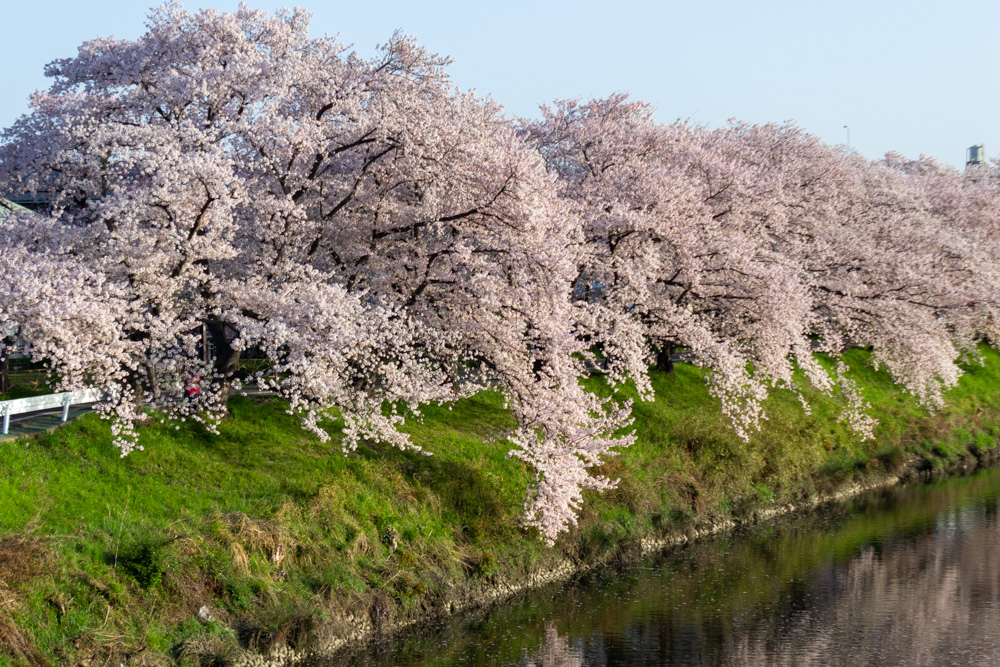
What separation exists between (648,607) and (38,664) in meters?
15.0

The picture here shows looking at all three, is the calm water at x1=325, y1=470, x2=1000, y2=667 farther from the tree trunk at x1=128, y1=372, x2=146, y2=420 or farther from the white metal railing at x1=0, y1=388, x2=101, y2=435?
the white metal railing at x1=0, y1=388, x2=101, y2=435

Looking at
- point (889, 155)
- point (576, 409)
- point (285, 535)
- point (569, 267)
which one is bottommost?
point (285, 535)

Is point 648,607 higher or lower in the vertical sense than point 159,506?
lower

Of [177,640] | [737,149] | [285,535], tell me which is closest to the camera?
[177,640]

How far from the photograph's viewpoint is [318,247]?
30.2 meters

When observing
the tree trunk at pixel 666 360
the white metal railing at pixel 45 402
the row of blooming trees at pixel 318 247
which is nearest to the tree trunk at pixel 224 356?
the row of blooming trees at pixel 318 247

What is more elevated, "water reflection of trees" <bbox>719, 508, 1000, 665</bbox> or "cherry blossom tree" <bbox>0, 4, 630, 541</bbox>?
"cherry blossom tree" <bbox>0, 4, 630, 541</bbox>

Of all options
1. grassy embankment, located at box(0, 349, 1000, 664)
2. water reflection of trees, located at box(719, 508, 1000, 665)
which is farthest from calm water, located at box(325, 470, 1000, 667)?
grassy embankment, located at box(0, 349, 1000, 664)

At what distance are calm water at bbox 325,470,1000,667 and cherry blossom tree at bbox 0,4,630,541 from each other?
333 centimetres

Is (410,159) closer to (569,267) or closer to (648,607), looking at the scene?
(569,267)

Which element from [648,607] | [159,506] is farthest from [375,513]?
[648,607]

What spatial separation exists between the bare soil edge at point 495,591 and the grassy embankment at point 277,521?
16 centimetres

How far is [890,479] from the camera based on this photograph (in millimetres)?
42188

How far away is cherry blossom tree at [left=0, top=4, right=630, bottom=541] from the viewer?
81.3 ft
